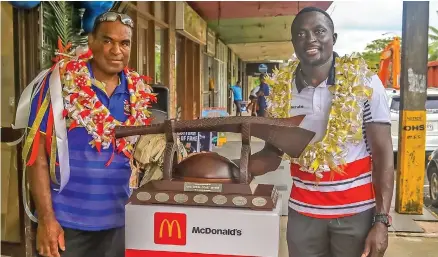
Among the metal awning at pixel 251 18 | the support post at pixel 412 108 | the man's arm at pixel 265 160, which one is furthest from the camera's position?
the metal awning at pixel 251 18

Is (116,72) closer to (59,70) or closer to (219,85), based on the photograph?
(59,70)

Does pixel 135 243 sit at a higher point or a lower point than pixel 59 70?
lower

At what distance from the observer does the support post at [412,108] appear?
215 inches

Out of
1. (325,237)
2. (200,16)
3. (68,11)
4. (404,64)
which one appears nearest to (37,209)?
(325,237)

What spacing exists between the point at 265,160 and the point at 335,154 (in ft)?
0.95

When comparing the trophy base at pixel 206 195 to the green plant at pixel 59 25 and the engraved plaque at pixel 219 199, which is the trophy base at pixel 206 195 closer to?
the engraved plaque at pixel 219 199

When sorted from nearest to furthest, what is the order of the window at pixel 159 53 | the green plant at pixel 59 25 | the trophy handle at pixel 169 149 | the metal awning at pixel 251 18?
the trophy handle at pixel 169 149 < the green plant at pixel 59 25 < the window at pixel 159 53 < the metal awning at pixel 251 18

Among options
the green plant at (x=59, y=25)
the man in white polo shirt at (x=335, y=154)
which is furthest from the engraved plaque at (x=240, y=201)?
the green plant at (x=59, y=25)

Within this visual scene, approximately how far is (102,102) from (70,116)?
14cm

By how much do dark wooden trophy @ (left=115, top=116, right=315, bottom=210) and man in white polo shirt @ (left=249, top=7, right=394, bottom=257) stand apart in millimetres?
271

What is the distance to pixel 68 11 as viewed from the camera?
12.2ft

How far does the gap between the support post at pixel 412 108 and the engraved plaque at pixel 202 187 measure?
458cm

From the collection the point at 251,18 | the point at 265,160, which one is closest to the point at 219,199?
the point at 265,160

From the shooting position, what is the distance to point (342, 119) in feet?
6.41
